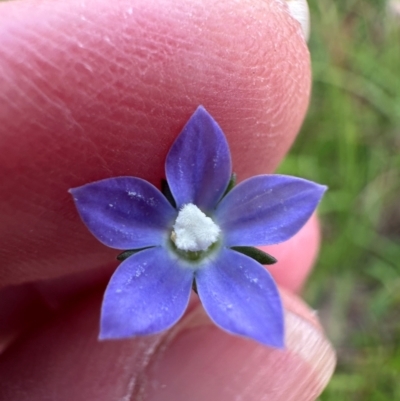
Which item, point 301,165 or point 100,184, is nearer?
point 100,184

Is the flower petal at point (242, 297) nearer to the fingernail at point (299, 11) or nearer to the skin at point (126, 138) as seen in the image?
the skin at point (126, 138)

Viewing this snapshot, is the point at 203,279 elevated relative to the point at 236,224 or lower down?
lower down

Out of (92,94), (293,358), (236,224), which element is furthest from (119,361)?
(92,94)

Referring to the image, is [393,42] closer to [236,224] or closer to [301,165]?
[301,165]

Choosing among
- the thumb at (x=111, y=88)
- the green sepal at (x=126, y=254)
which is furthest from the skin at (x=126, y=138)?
the green sepal at (x=126, y=254)

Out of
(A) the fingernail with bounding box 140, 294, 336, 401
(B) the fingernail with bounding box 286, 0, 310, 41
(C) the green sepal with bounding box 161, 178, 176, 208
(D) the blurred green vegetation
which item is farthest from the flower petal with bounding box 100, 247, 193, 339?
(D) the blurred green vegetation

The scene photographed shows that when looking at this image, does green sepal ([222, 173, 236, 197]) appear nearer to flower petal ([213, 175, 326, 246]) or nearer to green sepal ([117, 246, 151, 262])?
flower petal ([213, 175, 326, 246])
